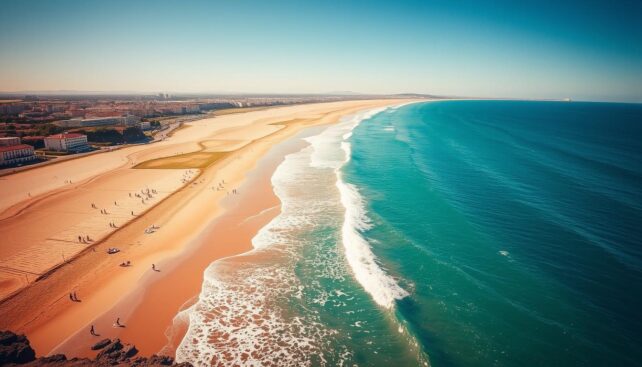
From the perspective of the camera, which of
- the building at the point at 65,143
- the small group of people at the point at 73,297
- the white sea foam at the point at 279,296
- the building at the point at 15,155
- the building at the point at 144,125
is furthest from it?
the building at the point at 144,125

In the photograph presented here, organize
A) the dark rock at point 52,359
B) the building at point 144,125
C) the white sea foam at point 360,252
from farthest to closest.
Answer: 1. the building at point 144,125
2. the white sea foam at point 360,252
3. the dark rock at point 52,359

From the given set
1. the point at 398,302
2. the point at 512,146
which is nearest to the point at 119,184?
the point at 398,302

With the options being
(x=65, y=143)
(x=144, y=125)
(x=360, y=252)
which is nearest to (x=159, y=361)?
(x=360, y=252)

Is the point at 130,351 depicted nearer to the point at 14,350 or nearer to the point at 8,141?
the point at 14,350

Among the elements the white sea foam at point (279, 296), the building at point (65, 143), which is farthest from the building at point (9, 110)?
the white sea foam at point (279, 296)

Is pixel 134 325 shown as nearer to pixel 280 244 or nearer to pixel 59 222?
pixel 280 244

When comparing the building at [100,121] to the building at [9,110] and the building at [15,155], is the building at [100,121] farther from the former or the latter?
the building at [9,110]

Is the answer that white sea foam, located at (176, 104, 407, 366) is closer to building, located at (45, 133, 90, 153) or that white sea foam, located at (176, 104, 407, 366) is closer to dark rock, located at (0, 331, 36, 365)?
dark rock, located at (0, 331, 36, 365)

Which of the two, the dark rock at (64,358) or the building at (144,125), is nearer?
the dark rock at (64,358)
